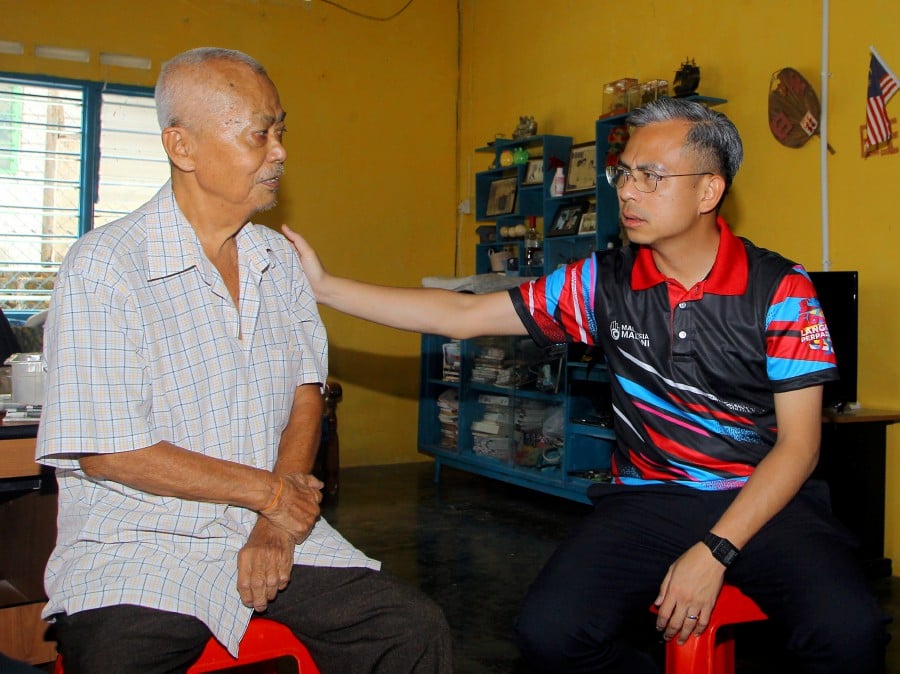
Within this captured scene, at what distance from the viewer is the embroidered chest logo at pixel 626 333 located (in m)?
2.13

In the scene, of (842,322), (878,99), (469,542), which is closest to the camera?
(842,322)

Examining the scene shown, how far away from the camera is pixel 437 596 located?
12.0 feet

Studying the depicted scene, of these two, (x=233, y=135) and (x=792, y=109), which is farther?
(x=792, y=109)

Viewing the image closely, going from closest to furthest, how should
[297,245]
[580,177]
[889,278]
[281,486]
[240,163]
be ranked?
1. [281,486]
2. [240,163]
3. [297,245]
4. [889,278]
5. [580,177]

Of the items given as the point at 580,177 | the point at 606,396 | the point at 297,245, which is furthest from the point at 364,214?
the point at 297,245

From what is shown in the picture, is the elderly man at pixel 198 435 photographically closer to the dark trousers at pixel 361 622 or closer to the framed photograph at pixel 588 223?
the dark trousers at pixel 361 622

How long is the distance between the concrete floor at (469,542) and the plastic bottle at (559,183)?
1.80 metres

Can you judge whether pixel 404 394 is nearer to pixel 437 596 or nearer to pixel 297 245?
pixel 437 596

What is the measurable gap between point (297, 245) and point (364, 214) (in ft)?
14.7

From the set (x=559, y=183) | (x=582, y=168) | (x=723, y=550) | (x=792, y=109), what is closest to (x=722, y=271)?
(x=723, y=550)

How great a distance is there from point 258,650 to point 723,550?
0.92 m

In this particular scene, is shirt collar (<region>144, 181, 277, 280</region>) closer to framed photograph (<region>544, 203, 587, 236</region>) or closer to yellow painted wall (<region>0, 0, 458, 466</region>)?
framed photograph (<region>544, 203, 587, 236</region>)

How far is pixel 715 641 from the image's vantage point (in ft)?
6.34

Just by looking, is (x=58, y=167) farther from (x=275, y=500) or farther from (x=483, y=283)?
(x=275, y=500)
